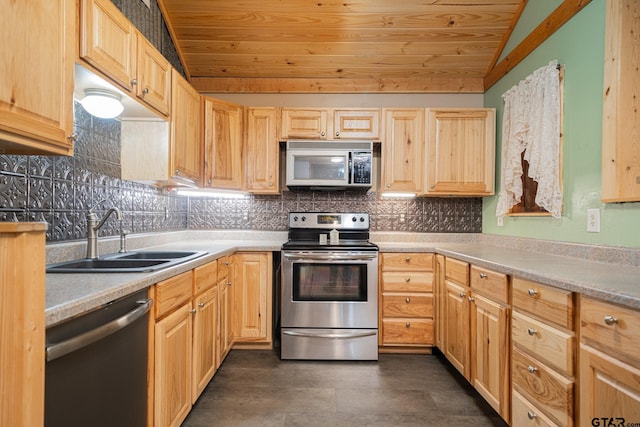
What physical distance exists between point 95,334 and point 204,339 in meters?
1.05

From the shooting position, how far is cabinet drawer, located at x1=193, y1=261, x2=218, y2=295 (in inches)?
71.9

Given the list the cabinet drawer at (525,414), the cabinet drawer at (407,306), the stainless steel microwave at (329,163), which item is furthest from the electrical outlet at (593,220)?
the stainless steel microwave at (329,163)

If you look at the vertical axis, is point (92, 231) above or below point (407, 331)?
above

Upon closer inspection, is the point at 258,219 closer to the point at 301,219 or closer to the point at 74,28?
the point at 301,219

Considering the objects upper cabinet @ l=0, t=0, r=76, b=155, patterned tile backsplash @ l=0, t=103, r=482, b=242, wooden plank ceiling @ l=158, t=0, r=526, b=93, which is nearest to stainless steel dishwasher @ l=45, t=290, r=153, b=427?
upper cabinet @ l=0, t=0, r=76, b=155

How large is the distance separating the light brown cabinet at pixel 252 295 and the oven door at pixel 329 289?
19 cm

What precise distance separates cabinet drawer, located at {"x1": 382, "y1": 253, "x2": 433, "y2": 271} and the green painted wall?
2.67ft

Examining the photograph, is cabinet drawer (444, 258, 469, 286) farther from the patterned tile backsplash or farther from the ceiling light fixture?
the ceiling light fixture

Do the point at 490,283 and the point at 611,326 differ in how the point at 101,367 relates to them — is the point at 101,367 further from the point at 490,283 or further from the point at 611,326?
the point at 490,283

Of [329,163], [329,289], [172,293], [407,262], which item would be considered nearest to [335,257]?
[329,289]

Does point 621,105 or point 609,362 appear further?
point 621,105

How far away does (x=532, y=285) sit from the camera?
1478 millimetres

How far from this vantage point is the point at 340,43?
2.89 m

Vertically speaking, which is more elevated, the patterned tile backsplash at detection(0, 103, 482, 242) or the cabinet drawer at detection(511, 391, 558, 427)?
the patterned tile backsplash at detection(0, 103, 482, 242)
